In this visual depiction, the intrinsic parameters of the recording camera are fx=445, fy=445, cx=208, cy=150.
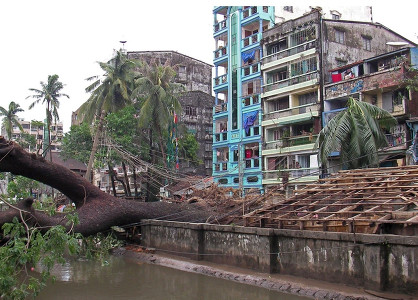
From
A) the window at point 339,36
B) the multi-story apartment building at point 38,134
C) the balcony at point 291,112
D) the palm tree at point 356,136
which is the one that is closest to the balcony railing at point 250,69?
the balcony at point 291,112

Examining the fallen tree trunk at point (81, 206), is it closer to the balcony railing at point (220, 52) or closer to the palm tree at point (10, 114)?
the balcony railing at point (220, 52)

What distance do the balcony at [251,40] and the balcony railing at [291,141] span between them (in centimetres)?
972

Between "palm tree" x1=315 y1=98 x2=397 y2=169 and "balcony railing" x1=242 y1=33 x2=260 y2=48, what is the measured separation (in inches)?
830

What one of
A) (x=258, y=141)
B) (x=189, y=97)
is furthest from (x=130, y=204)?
(x=189, y=97)

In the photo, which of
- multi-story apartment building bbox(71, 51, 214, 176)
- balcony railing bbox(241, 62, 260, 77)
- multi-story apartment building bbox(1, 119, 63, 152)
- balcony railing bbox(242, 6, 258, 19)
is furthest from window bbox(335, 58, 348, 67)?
multi-story apartment building bbox(1, 119, 63, 152)

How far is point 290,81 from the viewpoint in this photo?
1452 inches

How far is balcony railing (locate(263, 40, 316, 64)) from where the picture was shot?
1396 inches

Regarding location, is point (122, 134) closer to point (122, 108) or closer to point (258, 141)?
point (122, 108)

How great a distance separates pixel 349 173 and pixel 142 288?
334 inches

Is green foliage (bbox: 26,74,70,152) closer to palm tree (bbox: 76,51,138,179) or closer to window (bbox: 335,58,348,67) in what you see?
palm tree (bbox: 76,51,138,179)

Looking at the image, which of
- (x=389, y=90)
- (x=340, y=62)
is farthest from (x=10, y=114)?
(x=389, y=90)

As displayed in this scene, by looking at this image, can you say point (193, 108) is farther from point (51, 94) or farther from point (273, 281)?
point (273, 281)

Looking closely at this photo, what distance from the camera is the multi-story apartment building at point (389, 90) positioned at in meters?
27.5

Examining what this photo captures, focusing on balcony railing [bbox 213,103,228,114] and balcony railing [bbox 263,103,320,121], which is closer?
balcony railing [bbox 263,103,320,121]
